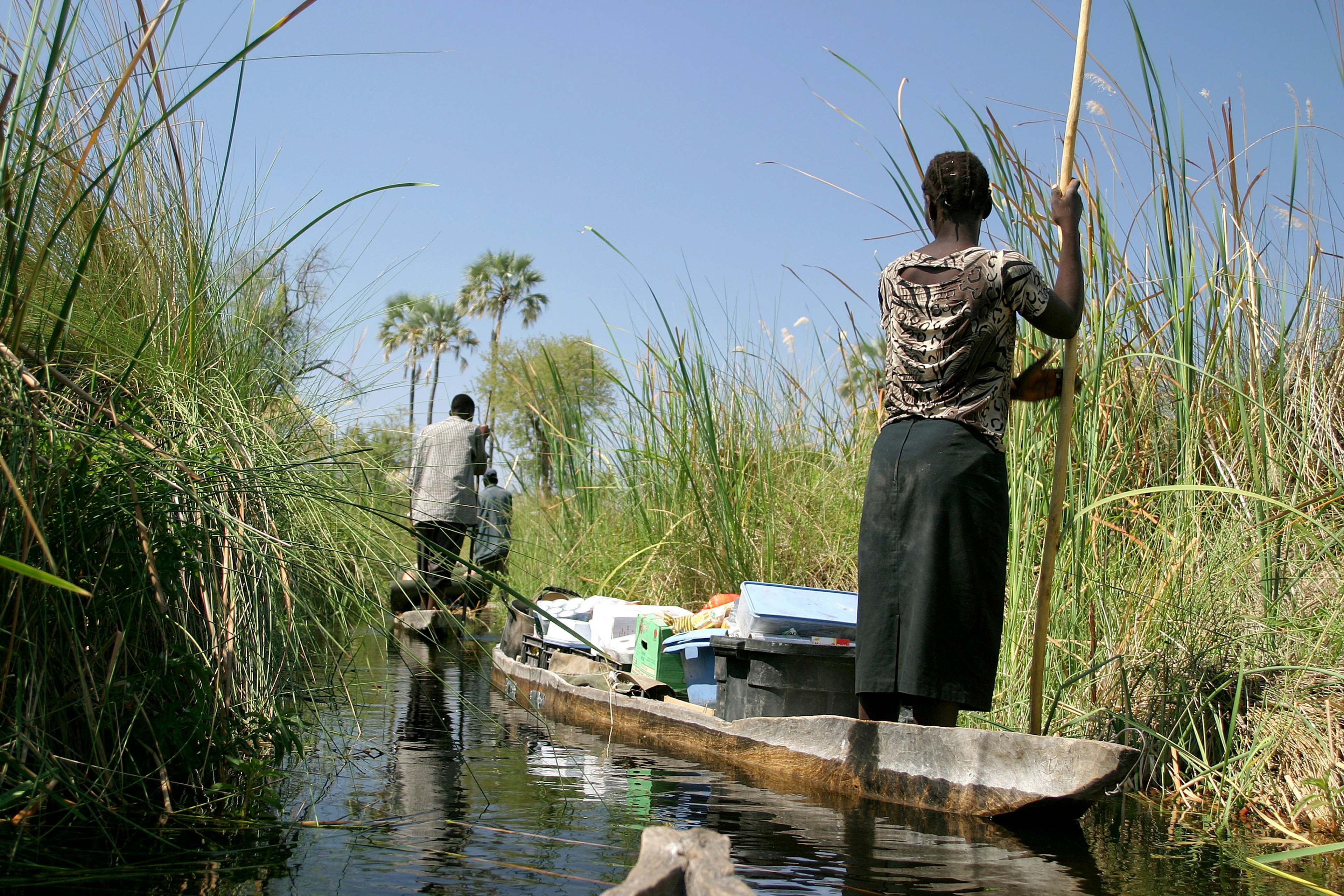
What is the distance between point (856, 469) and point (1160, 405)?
201 cm

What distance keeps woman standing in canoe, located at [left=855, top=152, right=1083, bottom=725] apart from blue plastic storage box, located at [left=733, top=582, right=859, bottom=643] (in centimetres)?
68

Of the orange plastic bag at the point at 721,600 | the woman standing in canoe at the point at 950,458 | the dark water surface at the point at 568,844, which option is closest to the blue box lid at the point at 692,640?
the orange plastic bag at the point at 721,600

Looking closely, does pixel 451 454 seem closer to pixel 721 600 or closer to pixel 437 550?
pixel 721 600

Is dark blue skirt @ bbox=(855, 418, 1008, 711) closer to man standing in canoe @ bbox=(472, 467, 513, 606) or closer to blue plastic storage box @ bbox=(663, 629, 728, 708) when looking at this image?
blue plastic storage box @ bbox=(663, 629, 728, 708)

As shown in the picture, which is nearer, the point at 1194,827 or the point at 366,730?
the point at 1194,827

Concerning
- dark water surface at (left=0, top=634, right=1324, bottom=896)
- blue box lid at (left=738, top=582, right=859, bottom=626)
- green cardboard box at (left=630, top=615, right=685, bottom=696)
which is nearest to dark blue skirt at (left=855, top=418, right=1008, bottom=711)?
dark water surface at (left=0, top=634, right=1324, bottom=896)

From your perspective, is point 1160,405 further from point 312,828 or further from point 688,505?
point 312,828

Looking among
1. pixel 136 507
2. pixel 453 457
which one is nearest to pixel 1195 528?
pixel 136 507

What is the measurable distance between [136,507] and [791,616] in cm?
227

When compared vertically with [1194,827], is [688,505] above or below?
above

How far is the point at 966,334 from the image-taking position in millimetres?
3105

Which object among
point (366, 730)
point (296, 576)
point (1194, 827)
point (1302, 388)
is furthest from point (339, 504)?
point (1302, 388)

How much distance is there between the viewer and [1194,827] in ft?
10.2

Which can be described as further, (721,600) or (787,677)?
(721,600)
